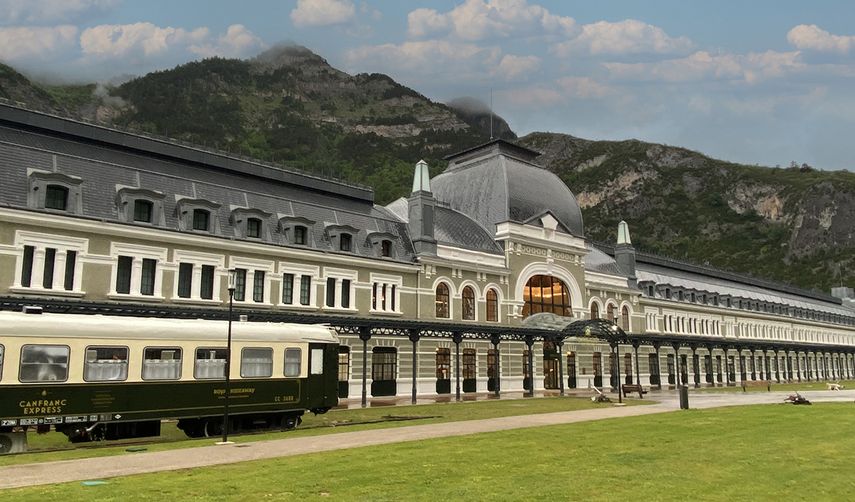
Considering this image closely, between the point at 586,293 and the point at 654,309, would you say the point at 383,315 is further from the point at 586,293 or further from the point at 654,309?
the point at 654,309

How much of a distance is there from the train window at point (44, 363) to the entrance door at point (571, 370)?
44.5 metres

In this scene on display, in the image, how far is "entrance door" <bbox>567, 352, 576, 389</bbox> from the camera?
5669 cm

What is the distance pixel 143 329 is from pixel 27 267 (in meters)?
13.6

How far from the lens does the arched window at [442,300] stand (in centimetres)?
4731

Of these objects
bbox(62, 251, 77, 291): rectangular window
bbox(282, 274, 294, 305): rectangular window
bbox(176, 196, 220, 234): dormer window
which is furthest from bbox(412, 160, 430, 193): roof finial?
bbox(62, 251, 77, 291): rectangular window

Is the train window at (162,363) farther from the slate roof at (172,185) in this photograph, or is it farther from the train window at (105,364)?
the slate roof at (172,185)

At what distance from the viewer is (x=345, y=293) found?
139 feet

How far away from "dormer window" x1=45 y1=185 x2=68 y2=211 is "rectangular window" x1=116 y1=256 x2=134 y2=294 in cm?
363

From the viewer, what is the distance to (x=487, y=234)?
2089 inches

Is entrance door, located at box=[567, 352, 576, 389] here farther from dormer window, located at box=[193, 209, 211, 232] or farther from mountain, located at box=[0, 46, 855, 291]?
mountain, located at box=[0, 46, 855, 291]

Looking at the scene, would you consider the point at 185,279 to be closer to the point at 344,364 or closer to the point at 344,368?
the point at 344,364

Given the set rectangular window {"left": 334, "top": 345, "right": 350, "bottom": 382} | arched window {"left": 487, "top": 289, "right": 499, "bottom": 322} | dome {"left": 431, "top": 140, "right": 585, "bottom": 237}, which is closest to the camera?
rectangular window {"left": 334, "top": 345, "right": 350, "bottom": 382}

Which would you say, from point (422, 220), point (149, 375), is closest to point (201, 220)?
point (422, 220)

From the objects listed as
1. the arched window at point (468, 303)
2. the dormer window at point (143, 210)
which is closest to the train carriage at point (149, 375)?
the dormer window at point (143, 210)
